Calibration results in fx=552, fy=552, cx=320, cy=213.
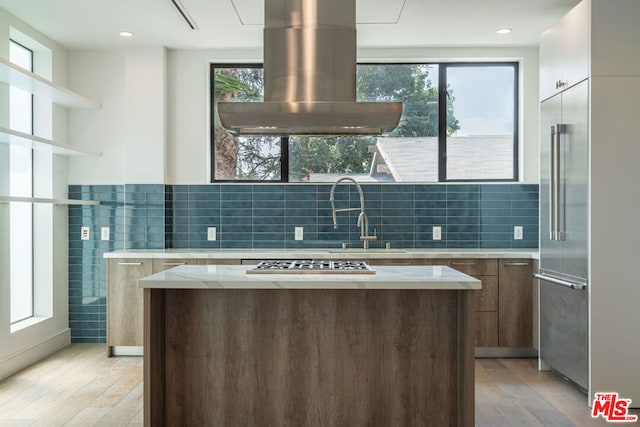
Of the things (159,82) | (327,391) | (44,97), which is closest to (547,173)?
(327,391)

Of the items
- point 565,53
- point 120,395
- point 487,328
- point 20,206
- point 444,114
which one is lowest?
point 120,395

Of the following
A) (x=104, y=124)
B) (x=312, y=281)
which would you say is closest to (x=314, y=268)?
(x=312, y=281)

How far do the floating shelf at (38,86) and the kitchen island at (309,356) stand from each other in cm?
201

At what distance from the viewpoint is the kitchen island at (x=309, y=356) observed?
110 inches

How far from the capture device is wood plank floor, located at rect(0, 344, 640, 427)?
10.6ft

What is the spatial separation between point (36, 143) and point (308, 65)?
7.72 ft

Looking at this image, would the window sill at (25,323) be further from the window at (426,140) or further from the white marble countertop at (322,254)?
the window at (426,140)

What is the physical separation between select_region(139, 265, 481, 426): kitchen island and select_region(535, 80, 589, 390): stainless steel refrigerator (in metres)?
1.26

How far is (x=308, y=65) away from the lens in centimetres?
298

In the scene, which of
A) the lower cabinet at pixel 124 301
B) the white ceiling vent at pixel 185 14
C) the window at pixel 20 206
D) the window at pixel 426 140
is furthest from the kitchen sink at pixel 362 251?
the window at pixel 20 206

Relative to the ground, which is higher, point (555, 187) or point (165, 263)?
point (555, 187)

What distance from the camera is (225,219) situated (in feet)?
16.6

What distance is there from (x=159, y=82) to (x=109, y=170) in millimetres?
934

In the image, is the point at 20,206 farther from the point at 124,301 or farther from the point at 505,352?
the point at 505,352
